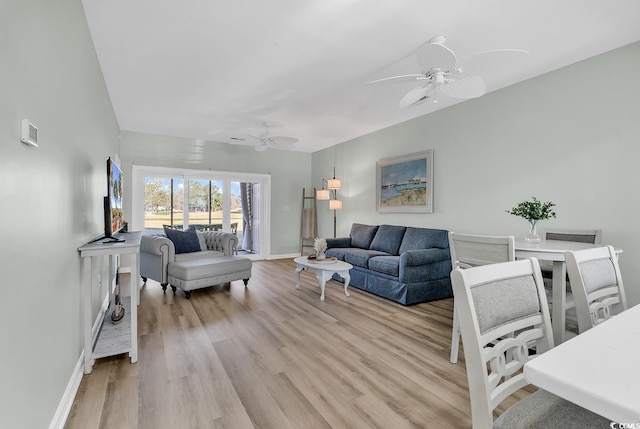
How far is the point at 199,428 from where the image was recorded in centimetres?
162

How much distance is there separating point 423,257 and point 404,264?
0.29 metres

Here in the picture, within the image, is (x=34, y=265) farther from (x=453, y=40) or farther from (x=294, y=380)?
(x=453, y=40)

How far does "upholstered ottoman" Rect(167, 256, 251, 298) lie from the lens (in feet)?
12.9

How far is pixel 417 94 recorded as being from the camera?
2.86m

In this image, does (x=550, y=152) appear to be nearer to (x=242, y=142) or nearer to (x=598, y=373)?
(x=598, y=373)

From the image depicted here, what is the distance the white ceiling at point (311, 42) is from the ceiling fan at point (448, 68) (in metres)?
0.24

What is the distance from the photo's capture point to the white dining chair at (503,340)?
2.83 ft

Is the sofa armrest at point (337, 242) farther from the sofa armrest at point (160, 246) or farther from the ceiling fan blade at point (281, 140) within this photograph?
the sofa armrest at point (160, 246)

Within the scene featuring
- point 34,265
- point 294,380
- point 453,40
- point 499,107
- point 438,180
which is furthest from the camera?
point 438,180

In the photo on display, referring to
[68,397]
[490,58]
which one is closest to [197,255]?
[68,397]

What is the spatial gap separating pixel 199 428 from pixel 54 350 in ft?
2.82

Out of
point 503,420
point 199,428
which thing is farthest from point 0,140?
point 503,420

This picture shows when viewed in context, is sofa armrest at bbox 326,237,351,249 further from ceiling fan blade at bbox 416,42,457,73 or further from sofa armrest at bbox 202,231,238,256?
ceiling fan blade at bbox 416,42,457,73

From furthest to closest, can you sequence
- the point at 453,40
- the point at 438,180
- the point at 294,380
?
the point at 438,180
the point at 453,40
the point at 294,380
